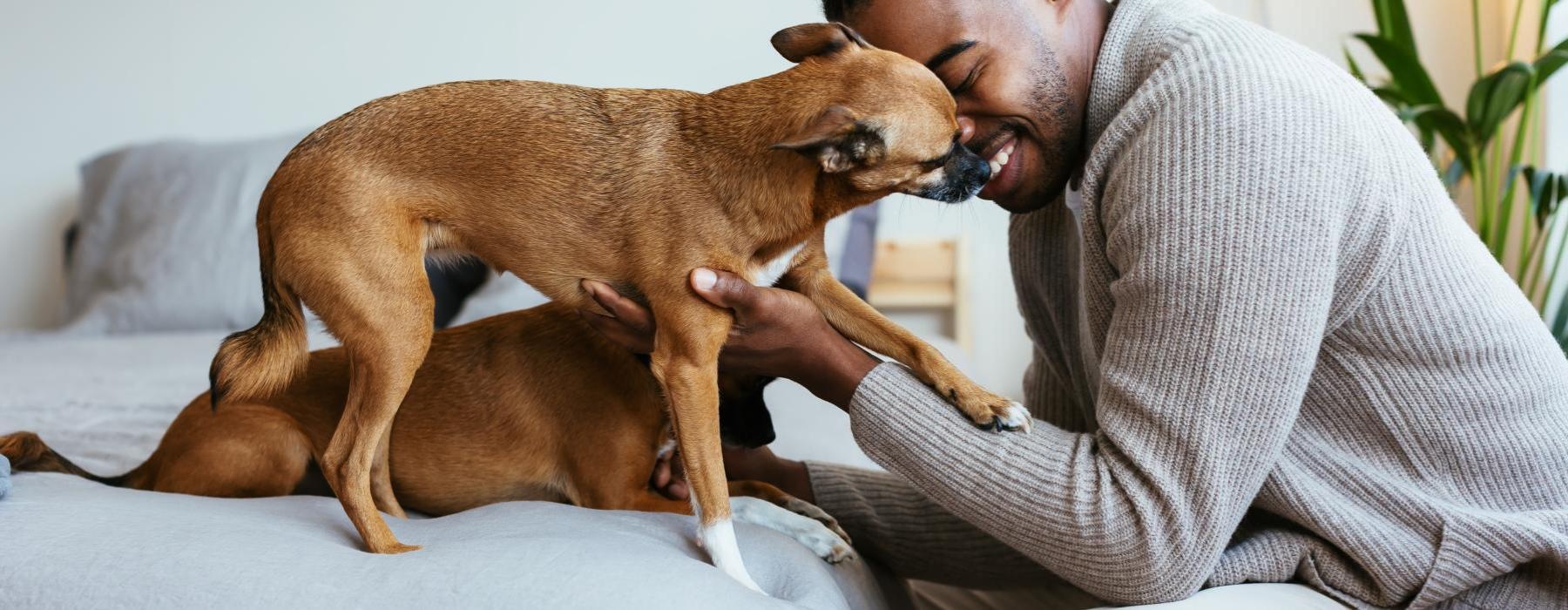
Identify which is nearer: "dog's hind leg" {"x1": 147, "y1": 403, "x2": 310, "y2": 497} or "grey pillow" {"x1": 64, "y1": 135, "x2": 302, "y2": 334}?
"dog's hind leg" {"x1": 147, "y1": 403, "x2": 310, "y2": 497}

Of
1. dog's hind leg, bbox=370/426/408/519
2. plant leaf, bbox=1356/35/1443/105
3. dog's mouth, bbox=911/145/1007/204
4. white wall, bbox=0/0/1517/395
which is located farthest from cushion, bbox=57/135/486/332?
plant leaf, bbox=1356/35/1443/105

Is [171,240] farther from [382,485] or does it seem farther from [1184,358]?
[1184,358]

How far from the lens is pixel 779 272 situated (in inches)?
56.9

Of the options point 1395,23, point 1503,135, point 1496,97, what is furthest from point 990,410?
point 1503,135

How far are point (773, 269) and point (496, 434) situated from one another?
0.53 m

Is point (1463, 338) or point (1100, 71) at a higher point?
point (1100, 71)

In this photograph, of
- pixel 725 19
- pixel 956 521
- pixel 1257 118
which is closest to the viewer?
pixel 1257 118

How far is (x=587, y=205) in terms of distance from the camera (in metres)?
1.34

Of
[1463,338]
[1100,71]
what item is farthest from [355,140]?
[1463,338]

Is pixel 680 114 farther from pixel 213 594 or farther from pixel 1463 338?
pixel 1463 338

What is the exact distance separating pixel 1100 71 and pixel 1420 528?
26.3 inches

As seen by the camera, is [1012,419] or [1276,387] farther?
[1012,419]

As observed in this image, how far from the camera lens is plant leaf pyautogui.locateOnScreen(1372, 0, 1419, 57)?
9.50ft

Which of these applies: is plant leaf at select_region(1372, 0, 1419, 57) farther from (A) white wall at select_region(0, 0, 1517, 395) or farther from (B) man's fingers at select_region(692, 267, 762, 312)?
(B) man's fingers at select_region(692, 267, 762, 312)
